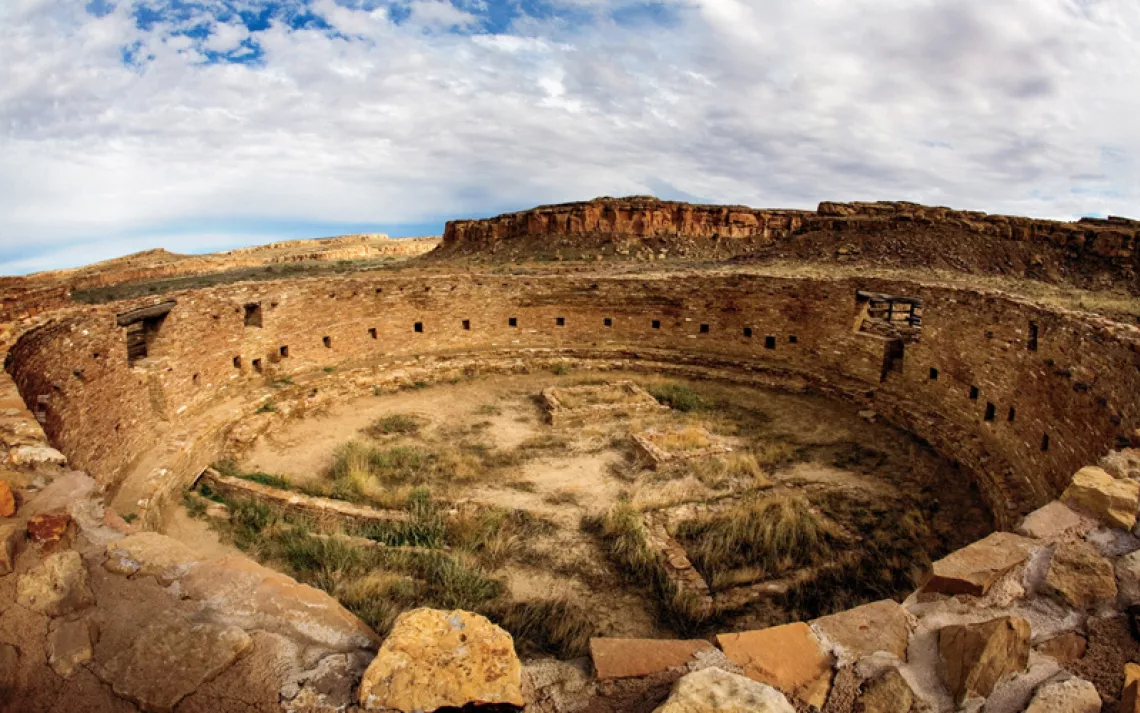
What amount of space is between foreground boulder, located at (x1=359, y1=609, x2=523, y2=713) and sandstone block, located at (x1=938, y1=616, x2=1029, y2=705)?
2202 millimetres

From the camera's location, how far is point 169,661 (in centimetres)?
329

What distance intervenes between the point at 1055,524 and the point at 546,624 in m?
4.48

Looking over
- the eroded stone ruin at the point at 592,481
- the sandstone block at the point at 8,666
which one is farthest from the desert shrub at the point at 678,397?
the sandstone block at the point at 8,666

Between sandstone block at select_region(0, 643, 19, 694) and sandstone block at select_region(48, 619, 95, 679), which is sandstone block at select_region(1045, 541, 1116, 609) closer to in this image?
sandstone block at select_region(48, 619, 95, 679)

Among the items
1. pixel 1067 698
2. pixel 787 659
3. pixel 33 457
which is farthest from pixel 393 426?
pixel 1067 698

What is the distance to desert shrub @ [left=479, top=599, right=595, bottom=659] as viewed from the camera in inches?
239

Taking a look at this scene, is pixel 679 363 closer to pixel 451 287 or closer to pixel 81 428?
pixel 451 287

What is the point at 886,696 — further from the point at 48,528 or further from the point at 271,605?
the point at 48,528

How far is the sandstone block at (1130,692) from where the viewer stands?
269 centimetres

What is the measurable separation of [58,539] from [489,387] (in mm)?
11776

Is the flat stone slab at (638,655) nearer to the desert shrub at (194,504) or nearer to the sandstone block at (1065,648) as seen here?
the sandstone block at (1065,648)

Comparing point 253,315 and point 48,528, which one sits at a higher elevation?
point 253,315

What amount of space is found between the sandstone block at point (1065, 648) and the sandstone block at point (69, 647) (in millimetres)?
5031

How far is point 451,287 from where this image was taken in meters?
17.5
